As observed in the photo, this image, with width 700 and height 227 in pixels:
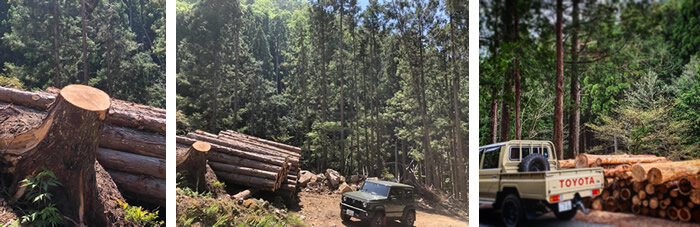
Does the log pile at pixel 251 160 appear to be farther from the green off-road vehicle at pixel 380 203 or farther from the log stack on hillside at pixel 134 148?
the green off-road vehicle at pixel 380 203

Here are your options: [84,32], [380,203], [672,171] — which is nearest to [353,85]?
[380,203]

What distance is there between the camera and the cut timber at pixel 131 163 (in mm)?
4754

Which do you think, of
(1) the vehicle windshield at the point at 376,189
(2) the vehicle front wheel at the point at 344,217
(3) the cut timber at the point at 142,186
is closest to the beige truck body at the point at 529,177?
(1) the vehicle windshield at the point at 376,189

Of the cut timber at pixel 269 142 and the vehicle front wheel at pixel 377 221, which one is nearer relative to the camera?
the vehicle front wheel at pixel 377 221

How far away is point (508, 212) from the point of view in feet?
15.6

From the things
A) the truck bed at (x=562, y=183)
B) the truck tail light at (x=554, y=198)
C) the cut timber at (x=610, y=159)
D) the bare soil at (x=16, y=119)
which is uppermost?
the bare soil at (x=16, y=119)

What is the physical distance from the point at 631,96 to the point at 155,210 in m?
5.21

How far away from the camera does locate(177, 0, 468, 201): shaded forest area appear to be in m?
5.04

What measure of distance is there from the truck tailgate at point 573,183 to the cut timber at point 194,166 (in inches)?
144

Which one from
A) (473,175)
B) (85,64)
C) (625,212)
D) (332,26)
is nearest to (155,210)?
(85,64)

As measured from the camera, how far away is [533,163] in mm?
4645

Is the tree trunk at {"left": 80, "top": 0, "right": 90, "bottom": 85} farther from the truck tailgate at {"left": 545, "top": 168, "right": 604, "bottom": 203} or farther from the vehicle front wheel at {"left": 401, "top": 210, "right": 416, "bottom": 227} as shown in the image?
the truck tailgate at {"left": 545, "top": 168, "right": 604, "bottom": 203}

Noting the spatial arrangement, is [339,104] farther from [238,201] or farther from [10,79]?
[10,79]

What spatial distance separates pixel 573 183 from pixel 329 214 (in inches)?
103
